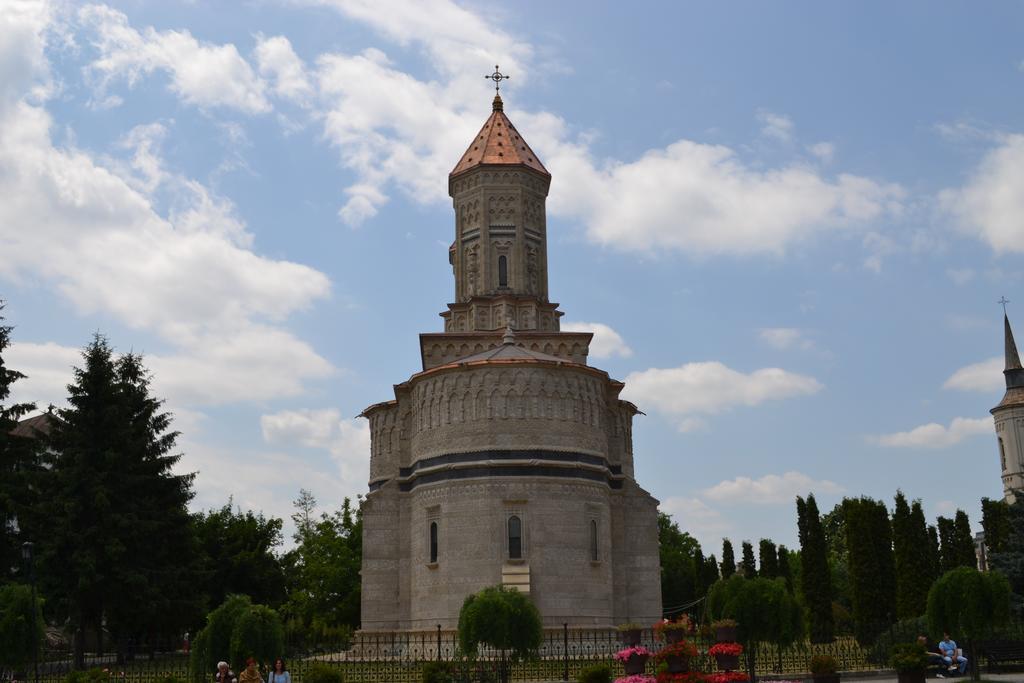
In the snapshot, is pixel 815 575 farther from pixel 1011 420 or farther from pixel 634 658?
pixel 1011 420

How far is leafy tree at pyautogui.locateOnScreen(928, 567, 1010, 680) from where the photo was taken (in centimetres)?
2069

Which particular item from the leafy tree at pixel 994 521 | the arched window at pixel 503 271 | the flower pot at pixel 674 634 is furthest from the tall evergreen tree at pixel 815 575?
the flower pot at pixel 674 634

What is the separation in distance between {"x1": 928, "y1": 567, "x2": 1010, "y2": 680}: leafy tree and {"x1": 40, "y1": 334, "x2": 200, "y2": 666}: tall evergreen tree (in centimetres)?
2023

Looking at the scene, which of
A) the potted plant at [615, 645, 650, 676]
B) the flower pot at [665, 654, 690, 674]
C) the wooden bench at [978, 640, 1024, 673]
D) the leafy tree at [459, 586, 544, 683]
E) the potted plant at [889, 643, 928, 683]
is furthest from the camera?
the wooden bench at [978, 640, 1024, 673]

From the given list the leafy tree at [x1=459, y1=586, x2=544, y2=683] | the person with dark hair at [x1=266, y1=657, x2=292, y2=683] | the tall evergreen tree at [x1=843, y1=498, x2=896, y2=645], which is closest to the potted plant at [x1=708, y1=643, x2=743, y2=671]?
the leafy tree at [x1=459, y1=586, x2=544, y2=683]

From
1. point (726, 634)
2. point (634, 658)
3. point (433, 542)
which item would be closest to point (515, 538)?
point (433, 542)

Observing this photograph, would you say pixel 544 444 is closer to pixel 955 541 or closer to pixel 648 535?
pixel 648 535

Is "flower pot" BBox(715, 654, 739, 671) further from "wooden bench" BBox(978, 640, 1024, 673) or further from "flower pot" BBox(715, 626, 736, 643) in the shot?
"wooden bench" BBox(978, 640, 1024, 673)

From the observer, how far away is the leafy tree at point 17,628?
19.8m

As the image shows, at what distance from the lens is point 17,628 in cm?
1994

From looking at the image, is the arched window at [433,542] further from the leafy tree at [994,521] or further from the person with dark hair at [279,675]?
the leafy tree at [994,521]

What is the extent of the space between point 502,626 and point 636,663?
4.11 meters

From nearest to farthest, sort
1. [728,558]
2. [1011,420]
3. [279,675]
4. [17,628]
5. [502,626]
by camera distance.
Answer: [279,675] < [17,628] < [502,626] < [728,558] < [1011,420]

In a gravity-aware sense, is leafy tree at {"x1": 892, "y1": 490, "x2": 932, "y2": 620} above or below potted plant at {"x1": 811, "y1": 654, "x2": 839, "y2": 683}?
above
